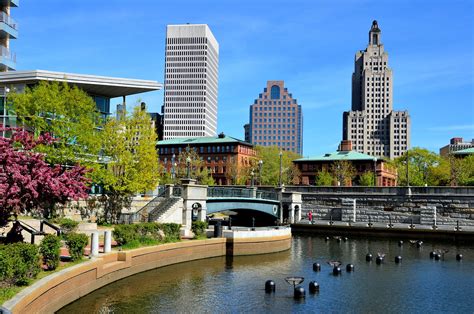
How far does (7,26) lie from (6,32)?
2.16 ft

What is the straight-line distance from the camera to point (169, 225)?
36.8m

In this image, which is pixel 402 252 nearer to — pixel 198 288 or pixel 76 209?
pixel 198 288

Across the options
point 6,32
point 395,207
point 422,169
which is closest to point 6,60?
point 6,32

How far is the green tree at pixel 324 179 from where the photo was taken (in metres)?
104

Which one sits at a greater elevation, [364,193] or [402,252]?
[364,193]

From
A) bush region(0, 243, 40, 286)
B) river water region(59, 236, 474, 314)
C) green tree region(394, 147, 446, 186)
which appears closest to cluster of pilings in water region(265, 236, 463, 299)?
river water region(59, 236, 474, 314)

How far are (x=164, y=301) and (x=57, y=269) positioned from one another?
542 cm

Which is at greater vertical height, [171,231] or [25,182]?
[25,182]

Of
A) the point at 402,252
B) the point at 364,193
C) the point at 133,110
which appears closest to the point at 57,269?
the point at 133,110

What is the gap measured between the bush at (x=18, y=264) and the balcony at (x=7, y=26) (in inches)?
1632

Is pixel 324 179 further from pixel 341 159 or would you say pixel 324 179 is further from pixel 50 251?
pixel 50 251

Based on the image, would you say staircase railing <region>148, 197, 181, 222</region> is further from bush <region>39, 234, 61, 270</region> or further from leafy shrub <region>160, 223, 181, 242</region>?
bush <region>39, 234, 61, 270</region>

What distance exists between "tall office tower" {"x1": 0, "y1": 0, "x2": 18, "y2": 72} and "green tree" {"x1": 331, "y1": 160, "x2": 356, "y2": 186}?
65.2 m

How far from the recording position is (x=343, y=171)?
4023 inches
